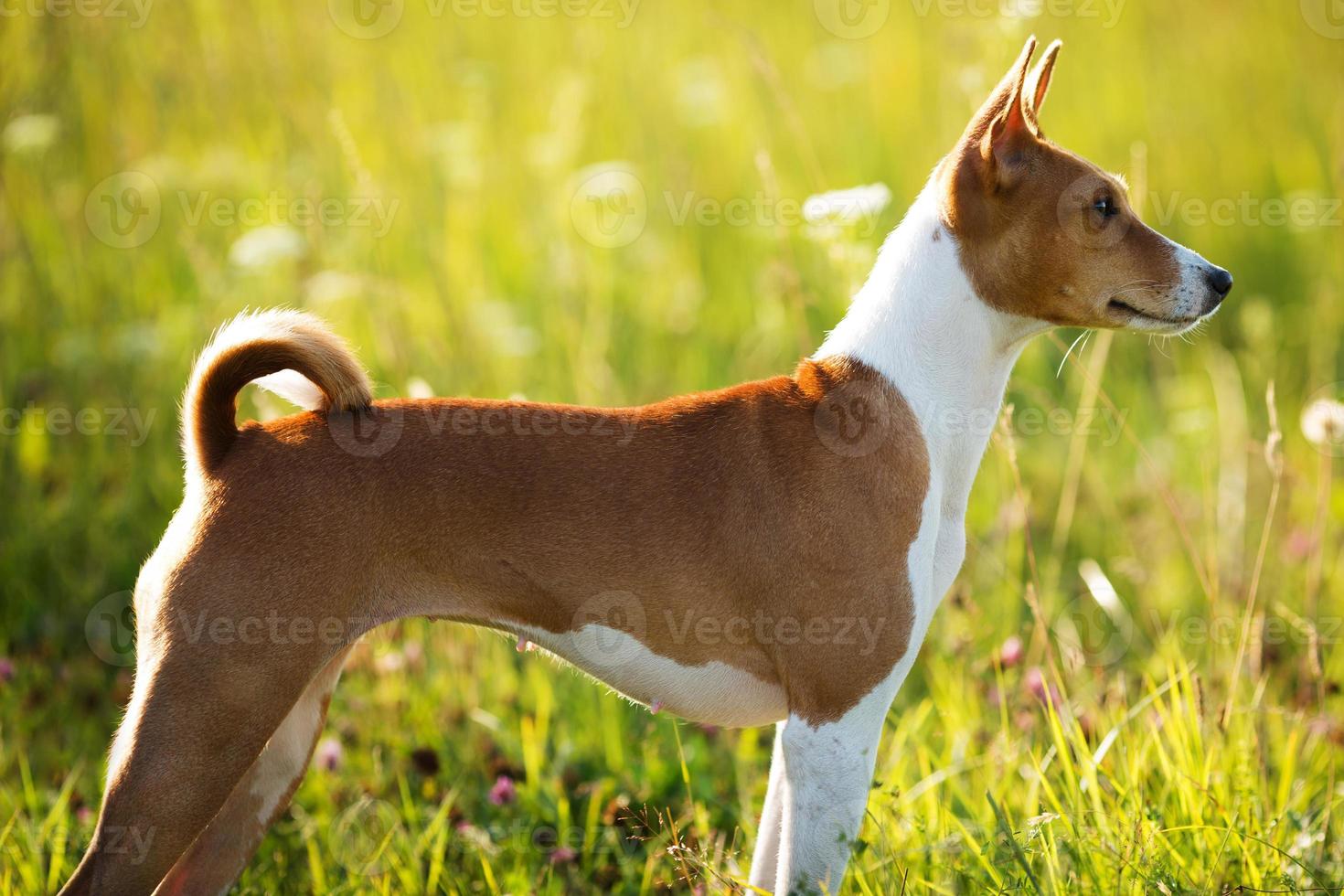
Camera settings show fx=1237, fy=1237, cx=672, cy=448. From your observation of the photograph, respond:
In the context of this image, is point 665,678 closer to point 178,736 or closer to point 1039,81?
point 178,736

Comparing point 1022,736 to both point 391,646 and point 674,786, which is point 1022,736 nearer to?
point 674,786

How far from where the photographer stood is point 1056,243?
3135mm

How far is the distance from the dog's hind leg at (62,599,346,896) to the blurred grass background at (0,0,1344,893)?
944 mm

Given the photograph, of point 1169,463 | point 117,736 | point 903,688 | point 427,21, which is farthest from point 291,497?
point 427,21

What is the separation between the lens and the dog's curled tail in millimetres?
2967

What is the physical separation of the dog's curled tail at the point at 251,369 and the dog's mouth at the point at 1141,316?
6.28ft

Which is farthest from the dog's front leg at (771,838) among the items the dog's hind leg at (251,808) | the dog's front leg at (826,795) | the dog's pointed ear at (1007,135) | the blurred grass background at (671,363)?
the dog's pointed ear at (1007,135)

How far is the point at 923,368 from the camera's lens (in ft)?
10.6

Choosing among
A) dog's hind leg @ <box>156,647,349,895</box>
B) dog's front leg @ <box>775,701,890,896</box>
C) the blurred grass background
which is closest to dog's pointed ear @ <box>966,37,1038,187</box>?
the blurred grass background

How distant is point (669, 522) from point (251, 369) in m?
1.09

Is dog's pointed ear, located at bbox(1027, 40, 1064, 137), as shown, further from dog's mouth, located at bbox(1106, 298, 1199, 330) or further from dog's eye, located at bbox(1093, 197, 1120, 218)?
dog's mouth, located at bbox(1106, 298, 1199, 330)

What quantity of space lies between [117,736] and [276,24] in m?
5.56

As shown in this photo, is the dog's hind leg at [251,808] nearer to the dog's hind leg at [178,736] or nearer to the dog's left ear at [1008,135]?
the dog's hind leg at [178,736]

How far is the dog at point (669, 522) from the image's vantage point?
2.81m
